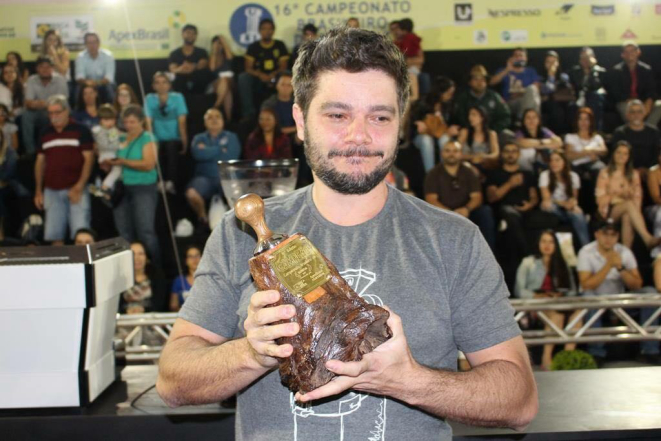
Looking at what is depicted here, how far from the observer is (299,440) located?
40.5 inches

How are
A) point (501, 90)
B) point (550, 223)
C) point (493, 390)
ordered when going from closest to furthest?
point (493, 390) → point (550, 223) → point (501, 90)

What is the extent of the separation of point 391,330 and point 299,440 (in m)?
0.25

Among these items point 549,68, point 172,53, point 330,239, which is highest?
point 172,53

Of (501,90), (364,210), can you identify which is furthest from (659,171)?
(364,210)

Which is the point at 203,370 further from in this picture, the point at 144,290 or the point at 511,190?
the point at 511,190

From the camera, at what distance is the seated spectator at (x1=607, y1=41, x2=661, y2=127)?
478 cm

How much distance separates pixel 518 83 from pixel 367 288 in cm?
403

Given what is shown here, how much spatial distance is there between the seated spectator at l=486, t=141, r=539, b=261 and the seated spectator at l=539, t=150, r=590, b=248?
73 millimetres

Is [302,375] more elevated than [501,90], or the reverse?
[501,90]

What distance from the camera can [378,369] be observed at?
91cm

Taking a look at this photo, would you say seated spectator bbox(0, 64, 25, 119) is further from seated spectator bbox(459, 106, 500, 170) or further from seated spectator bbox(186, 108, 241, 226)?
seated spectator bbox(459, 106, 500, 170)

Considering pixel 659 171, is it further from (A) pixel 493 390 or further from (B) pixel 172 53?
(A) pixel 493 390

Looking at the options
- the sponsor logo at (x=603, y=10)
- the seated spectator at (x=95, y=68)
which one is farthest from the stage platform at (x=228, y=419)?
the sponsor logo at (x=603, y=10)

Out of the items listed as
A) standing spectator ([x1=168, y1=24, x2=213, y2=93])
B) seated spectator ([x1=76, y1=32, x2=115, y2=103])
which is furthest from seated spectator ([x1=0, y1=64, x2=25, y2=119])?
standing spectator ([x1=168, y1=24, x2=213, y2=93])
